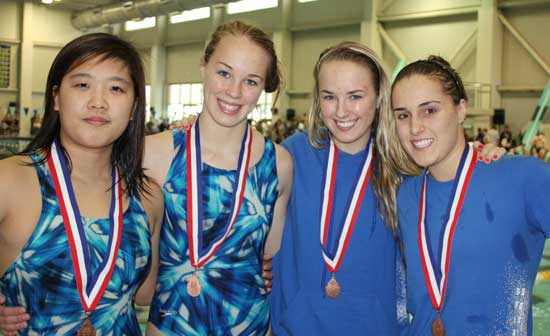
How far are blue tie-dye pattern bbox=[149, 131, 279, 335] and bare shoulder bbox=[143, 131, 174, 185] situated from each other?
0.10 ft

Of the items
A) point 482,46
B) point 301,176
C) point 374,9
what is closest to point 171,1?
point 374,9

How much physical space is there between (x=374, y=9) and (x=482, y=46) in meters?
4.48

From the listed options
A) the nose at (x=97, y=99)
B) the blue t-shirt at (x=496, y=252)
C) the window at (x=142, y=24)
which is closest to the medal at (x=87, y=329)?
the nose at (x=97, y=99)

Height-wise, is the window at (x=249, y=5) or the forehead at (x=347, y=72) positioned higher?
the window at (x=249, y=5)

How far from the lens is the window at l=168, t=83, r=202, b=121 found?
2966 cm

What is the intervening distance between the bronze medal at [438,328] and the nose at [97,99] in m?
1.56

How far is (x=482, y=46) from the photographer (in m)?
19.5

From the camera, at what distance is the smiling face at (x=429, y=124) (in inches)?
102

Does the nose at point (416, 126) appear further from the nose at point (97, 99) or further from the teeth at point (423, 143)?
the nose at point (97, 99)

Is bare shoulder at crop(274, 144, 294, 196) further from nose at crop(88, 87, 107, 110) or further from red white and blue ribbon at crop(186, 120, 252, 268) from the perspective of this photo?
nose at crop(88, 87, 107, 110)

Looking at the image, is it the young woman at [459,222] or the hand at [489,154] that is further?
the hand at [489,154]

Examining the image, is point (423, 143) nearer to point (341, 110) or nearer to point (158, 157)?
point (341, 110)

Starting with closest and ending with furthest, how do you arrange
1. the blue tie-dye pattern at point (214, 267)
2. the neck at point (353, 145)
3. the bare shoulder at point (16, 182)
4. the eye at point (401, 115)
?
the bare shoulder at point (16, 182) < the blue tie-dye pattern at point (214, 267) < the eye at point (401, 115) < the neck at point (353, 145)

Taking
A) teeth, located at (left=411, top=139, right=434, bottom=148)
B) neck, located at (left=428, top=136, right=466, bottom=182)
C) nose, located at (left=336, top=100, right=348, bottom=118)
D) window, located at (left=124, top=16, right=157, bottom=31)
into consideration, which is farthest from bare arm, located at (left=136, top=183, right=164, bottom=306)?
window, located at (left=124, top=16, right=157, bottom=31)
